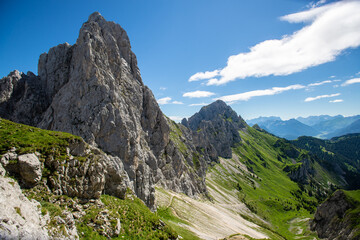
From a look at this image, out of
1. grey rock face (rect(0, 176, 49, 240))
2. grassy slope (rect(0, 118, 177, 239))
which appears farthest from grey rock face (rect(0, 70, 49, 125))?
grey rock face (rect(0, 176, 49, 240))

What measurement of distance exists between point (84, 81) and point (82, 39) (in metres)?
22.2

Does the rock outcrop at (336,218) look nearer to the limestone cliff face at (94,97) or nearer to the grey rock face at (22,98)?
the limestone cliff face at (94,97)

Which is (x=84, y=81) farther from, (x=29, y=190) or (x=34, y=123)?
(x=29, y=190)

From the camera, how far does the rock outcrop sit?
10062 cm

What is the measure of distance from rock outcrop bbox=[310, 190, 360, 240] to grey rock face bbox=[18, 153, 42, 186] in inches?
5121

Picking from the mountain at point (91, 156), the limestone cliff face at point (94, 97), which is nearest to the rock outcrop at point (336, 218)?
the mountain at point (91, 156)

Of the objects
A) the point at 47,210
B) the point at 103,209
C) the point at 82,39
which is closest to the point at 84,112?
the point at 82,39

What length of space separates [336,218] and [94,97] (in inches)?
6185

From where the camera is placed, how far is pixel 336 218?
11925cm

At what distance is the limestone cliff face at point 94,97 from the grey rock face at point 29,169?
35.4 meters

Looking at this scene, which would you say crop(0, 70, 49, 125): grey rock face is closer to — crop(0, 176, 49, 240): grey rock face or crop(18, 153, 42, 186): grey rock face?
crop(18, 153, 42, 186): grey rock face

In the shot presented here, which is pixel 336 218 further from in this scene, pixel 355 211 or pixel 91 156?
pixel 91 156

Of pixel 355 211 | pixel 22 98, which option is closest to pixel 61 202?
pixel 22 98

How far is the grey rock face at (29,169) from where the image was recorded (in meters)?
21.8
